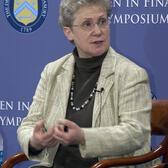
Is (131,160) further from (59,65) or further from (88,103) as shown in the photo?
(59,65)

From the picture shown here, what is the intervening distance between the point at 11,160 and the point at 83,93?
15.3 inches

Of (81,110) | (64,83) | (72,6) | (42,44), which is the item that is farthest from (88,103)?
(42,44)

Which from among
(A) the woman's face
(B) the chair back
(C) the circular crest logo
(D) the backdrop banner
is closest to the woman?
(A) the woman's face

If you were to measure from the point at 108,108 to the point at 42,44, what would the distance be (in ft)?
2.95

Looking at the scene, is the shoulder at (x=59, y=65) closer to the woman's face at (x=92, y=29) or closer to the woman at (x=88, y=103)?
the woman at (x=88, y=103)

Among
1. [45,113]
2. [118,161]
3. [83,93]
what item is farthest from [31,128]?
[118,161]

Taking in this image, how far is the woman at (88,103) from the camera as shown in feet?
6.08

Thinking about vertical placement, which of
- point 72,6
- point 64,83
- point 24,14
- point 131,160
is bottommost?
point 131,160

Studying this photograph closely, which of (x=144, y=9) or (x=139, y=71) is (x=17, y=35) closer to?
(x=144, y=9)

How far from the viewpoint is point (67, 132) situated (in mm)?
1771

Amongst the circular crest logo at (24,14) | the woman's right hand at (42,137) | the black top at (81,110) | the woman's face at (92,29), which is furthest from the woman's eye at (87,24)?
the circular crest logo at (24,14)

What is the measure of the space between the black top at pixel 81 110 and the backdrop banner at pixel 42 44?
21.9 inches

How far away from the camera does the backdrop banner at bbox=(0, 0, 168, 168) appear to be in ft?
8.18

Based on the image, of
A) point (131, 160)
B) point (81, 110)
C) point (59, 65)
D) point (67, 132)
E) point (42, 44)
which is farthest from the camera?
point (42, 44)
